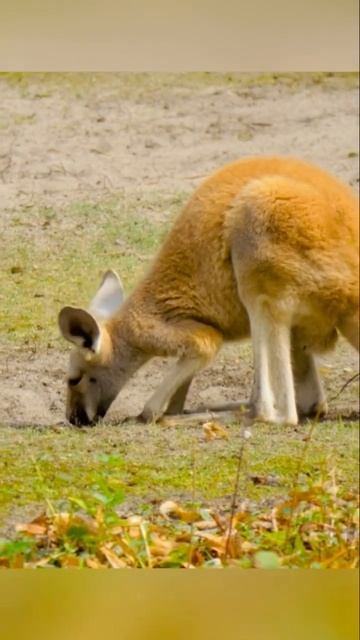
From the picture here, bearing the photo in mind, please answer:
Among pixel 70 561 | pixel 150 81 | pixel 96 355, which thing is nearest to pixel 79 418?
pixel 96 355

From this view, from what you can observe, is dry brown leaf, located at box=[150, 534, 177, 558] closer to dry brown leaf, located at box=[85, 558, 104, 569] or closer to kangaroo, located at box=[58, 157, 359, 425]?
dry brown leaf, located at box=[85, 558, 104, 569]

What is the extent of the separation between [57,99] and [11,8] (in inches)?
14.5

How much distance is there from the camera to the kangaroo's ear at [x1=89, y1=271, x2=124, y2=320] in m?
5.14

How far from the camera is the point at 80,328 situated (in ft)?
16.8

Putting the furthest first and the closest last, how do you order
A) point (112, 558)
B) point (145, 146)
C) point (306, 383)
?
point (145, 146) < point (306, 383) < point (112, 558)

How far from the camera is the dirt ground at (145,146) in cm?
503

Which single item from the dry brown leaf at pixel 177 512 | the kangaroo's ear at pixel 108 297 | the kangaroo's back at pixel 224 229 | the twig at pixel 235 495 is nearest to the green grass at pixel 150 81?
the kangaroo's back at pixel 224 229

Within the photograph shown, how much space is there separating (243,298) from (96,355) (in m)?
0.51

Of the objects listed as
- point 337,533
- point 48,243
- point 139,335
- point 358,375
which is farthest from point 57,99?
point 337,533

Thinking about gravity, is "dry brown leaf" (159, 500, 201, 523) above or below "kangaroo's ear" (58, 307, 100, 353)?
below

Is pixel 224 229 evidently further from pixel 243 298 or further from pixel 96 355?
pixel 96 355

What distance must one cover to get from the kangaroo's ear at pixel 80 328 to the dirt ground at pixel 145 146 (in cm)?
8

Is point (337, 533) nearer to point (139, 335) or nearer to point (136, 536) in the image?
point (136, 536)

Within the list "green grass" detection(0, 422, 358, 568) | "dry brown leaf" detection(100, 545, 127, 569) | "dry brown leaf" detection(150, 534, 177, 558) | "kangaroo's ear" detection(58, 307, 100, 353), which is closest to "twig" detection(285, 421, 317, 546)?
"green grass" detection(0, 422, 358, 568)
